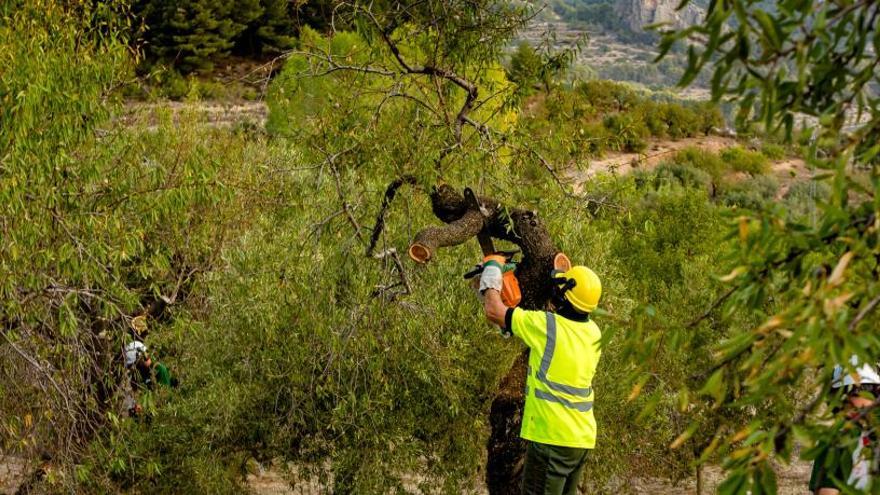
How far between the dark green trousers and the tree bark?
3.45 ft

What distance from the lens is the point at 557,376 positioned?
6320 millimetres

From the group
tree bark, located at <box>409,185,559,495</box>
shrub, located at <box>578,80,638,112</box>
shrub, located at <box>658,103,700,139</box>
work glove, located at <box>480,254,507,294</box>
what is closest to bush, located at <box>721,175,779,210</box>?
shrub, located at <box>658,103,700,139</box>

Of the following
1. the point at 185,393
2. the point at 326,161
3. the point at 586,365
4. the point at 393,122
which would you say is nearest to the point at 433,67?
the point at 393,122

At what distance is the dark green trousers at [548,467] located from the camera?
6473 millimetres

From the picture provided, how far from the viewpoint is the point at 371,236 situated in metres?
8.11

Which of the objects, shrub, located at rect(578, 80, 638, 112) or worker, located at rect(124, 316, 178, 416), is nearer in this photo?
worker, located at rect(124, 316, 178, 416)

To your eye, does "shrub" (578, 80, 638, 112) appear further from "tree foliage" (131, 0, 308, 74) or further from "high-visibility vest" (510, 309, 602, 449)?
"high-visibility vest" (510, 309, 602, 449)

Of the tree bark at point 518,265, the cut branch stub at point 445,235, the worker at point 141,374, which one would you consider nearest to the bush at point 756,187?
the worker at point 141,374

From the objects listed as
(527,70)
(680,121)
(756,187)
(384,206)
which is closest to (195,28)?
(680,121)

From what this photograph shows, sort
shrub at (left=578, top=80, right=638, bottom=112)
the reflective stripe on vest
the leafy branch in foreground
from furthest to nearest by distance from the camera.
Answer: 1. shrub at (left=578, top=80, right=638, bottom=112)
2. the reflective stripe on vest
3. the leafy branch in foreground

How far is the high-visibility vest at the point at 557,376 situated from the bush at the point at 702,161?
Answer: 4092cm

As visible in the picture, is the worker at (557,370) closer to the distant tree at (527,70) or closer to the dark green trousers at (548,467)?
the dark green trousers at (548,467)

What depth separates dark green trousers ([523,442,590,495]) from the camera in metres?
6.47

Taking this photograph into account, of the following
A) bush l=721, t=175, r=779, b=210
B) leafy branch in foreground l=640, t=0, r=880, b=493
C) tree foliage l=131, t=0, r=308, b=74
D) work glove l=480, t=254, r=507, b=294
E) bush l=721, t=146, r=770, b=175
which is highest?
leafy branch in foreground l=640, t=0, r=880, b=493
